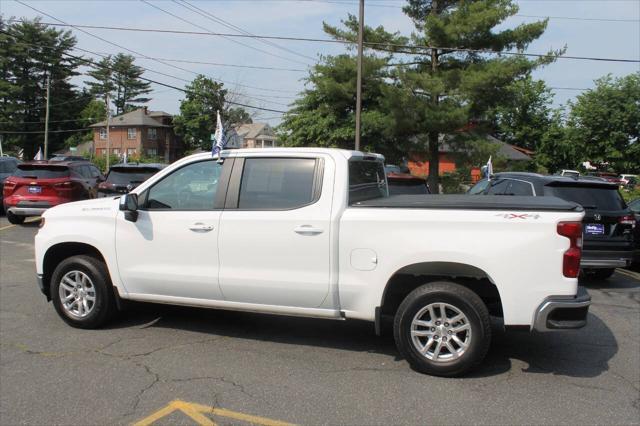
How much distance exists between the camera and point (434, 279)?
4742 millimetres

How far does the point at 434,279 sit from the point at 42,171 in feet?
39.6

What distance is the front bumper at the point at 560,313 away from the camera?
4.25 metres

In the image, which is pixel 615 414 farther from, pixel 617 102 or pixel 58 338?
pixel 617 102

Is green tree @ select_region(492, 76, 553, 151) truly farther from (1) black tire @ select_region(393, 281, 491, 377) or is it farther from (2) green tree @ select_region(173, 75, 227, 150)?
(1) black tire @ select_region(393, 281, 491, 377)

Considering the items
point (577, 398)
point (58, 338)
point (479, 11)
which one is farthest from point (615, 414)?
point (479, 11)

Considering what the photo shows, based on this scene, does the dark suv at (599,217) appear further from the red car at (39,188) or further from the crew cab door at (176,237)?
the red car at (39,188)

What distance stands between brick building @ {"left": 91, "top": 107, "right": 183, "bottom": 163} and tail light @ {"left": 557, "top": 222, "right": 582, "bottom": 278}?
75584mm

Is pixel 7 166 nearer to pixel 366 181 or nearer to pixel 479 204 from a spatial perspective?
pixel 366 181

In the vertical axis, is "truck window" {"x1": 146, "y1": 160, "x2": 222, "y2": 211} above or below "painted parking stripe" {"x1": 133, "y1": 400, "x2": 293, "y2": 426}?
above

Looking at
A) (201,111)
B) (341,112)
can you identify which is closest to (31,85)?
(201,111)

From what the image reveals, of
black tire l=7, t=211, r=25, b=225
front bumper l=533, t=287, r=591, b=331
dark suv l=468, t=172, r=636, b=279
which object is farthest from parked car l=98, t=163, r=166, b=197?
front bumper l=533, t=287, r=591, b=331

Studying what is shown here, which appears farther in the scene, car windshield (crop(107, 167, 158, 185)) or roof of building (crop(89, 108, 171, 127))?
roof of building (crop(89, 108, 171, 127))

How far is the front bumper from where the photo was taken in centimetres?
425

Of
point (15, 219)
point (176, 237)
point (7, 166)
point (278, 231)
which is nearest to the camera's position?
point (278, 231)
